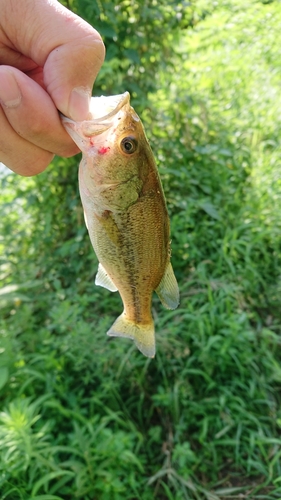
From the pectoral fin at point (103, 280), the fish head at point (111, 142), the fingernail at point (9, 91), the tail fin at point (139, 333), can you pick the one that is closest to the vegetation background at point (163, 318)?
the tail fin at point (139, 333)

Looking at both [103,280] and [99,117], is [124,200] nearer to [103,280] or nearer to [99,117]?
[99,117]

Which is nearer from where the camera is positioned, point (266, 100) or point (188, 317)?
point (188, 317)

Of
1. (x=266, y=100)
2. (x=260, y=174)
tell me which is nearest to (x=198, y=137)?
(x=260, y=174)

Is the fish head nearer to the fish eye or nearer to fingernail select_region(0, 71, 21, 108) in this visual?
the fish eye

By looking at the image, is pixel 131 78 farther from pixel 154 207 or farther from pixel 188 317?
pixel 154 207

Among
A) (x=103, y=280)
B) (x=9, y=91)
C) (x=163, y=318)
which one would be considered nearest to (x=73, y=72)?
(x=9, y=91)

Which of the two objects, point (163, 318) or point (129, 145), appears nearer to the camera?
point (129, 145)
